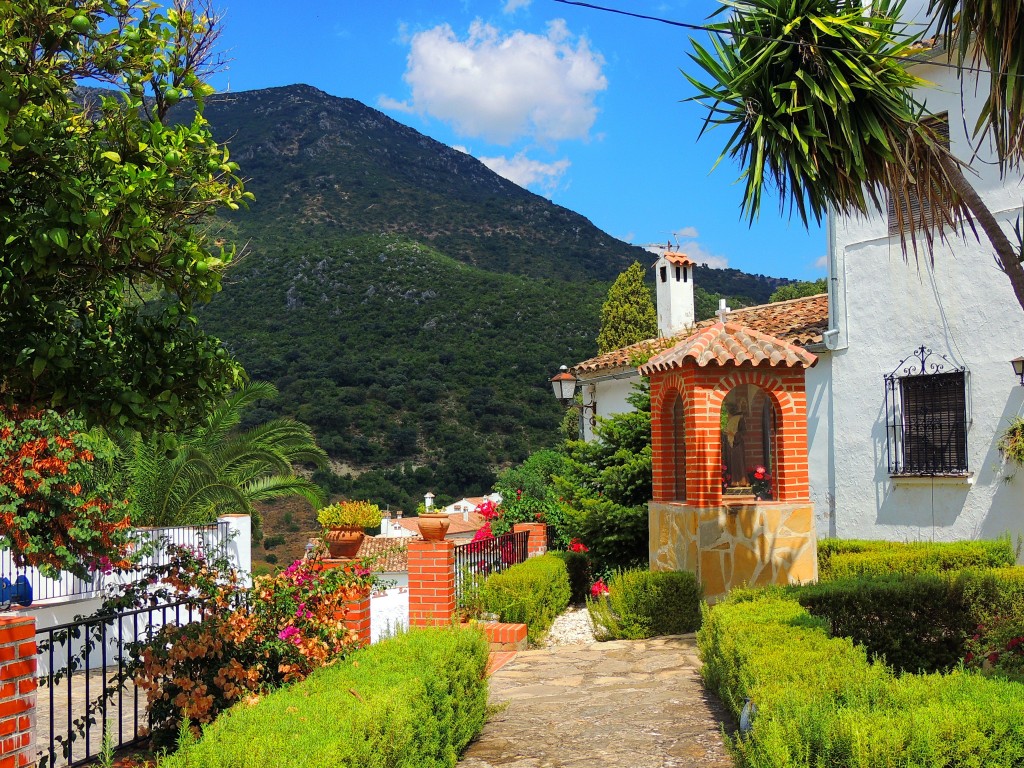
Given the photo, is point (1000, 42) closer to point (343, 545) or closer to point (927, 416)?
point (343, 545)

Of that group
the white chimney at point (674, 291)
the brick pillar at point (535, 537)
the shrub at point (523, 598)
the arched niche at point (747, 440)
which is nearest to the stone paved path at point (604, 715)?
the shrub at point (523, 598)

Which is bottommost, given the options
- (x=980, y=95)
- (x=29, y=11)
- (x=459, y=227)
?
(x=29, y=11)

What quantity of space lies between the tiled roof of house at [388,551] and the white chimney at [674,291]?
8.45 metres

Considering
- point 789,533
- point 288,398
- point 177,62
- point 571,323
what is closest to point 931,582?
point 789,533

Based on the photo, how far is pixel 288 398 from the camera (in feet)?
119

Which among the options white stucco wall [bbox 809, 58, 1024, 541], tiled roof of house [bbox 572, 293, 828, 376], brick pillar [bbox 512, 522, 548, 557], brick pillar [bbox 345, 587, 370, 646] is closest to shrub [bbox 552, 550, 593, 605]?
brick pillar [bbox 512, 522, 548, 557]

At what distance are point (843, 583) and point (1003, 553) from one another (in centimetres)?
475

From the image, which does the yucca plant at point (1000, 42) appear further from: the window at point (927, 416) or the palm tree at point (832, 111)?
the window at point (927, 416)

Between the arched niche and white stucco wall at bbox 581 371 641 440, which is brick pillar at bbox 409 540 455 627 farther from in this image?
white stucco wall at bbox 581 371 641 440

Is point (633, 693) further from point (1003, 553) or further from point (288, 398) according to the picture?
point (288, 398)

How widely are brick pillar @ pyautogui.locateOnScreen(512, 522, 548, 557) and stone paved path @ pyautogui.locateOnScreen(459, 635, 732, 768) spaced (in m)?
5.61

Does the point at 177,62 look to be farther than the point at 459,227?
No

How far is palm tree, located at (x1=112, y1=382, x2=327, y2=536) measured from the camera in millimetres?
16703

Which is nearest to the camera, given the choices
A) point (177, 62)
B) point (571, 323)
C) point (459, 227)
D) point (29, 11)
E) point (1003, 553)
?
point (29, 11)
